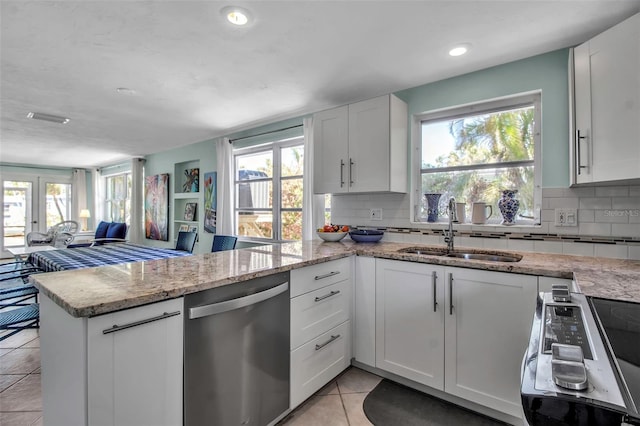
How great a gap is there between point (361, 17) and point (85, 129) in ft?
14.2

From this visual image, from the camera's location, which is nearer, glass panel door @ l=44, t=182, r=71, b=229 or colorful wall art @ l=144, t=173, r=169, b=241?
colorful wall art @ l=144, t=173, r=169, b=241

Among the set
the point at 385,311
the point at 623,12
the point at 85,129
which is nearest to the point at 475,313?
the point at 385,311

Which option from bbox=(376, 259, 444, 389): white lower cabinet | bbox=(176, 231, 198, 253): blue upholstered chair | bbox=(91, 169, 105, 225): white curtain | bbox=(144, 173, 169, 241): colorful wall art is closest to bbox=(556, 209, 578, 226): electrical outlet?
bbox=(376, 259, 444, 389): white lower cabinet

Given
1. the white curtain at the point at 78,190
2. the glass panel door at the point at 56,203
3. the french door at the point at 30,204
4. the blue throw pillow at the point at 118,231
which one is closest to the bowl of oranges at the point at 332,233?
the blue throw pillow at the point at 118,231

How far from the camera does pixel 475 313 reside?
175 cm

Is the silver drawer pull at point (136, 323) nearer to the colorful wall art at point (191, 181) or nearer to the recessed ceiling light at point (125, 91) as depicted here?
the recessed ceiling light at point (125, 91)

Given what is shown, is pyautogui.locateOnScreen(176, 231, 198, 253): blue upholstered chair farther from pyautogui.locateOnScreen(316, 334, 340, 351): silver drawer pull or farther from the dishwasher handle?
the dishwasher handle

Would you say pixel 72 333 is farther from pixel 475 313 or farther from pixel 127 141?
pixel 127 141

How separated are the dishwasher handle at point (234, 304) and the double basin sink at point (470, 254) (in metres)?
1.06

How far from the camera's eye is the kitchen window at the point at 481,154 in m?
2.28

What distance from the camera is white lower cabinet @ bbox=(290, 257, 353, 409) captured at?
1.75m

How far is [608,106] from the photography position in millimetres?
1625

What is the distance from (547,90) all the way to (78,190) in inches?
393

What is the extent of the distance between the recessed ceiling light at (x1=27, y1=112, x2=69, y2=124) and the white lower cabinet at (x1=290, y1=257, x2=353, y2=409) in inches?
152
